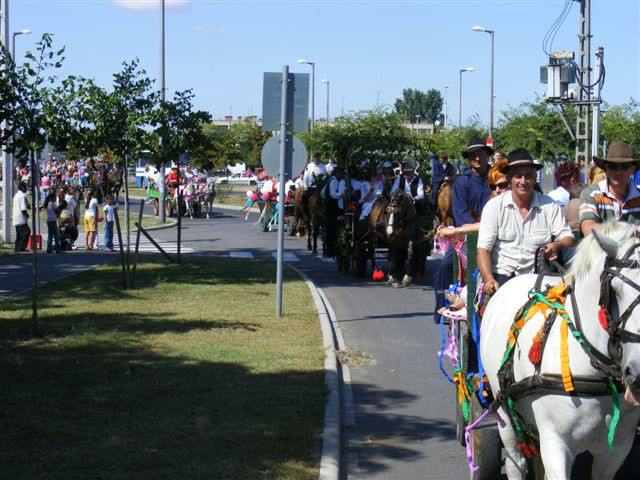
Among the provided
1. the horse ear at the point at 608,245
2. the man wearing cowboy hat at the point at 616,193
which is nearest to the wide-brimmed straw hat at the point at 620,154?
the man wearing cowboy hat at the point at 616,193

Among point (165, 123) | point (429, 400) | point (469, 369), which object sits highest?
point (165, 123)

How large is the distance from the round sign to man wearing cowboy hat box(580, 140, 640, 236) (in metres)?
8.53

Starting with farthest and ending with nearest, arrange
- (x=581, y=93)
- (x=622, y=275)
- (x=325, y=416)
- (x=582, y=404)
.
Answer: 1. (x=581, y=93)
2. (x=325, y=416)
3. (x=582, y=404)
4. (x=622, y=275)

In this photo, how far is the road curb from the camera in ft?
23.3

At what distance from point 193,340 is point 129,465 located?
17.7 feet

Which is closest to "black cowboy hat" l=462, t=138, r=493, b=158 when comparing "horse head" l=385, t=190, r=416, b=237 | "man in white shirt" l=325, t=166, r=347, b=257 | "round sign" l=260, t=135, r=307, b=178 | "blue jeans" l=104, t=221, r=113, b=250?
"round sign" l=260, t=135, r=307, b=178

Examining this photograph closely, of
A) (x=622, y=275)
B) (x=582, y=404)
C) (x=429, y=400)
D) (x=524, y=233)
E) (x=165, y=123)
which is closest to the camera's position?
(x=622, y=275)

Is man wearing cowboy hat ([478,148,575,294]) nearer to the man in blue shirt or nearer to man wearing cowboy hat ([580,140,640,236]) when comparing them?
man wearing cowboy hat ([580,140,640,236])

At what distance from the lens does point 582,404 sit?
5020 millimetres

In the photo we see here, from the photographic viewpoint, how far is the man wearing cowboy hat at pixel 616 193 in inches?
242

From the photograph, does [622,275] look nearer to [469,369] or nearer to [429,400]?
[469,369]

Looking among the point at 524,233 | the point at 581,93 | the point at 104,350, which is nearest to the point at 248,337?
the point at 104,350

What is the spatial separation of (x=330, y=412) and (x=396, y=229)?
10.3m

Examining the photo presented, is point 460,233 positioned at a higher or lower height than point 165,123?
lower
